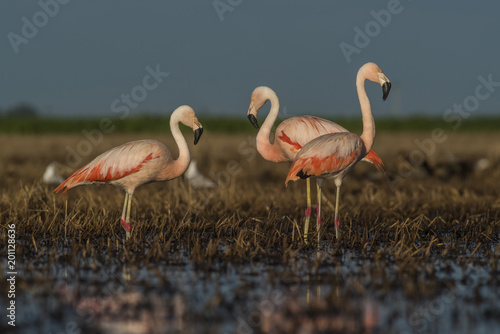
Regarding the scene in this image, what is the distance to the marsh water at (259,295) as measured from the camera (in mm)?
4270

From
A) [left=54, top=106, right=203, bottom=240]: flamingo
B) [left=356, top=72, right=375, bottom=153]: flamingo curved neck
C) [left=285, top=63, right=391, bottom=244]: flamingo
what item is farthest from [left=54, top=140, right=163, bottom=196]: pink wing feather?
[left=356, top=72, right=375, bottom=153]: flamingo curved neck

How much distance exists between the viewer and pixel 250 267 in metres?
5.99

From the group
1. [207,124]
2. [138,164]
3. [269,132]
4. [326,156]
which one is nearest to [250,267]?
[326,156]

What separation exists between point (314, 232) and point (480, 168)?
8.37 metres

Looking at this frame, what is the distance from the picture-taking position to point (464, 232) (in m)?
8.00

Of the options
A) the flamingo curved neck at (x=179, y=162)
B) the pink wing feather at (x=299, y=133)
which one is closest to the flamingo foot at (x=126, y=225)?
the flamingo curved neck at (x=179, y=162)

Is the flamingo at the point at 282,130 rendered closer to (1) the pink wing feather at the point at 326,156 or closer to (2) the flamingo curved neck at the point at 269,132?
(2) the flamingo curved neck at the point at 269,132

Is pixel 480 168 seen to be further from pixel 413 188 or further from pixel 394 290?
pixel 394 290

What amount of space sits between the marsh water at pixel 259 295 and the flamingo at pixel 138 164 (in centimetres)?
122

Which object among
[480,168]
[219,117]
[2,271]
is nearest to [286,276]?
[2,271]

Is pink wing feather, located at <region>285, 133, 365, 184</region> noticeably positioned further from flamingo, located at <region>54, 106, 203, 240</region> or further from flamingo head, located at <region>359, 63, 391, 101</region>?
flamingo, located at <region>54, 106, 203, 240</region>

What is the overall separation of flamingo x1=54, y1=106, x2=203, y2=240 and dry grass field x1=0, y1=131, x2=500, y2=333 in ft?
1.47

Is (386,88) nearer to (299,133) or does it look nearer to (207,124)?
(299,133)

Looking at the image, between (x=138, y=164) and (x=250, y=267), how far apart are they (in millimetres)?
1975
